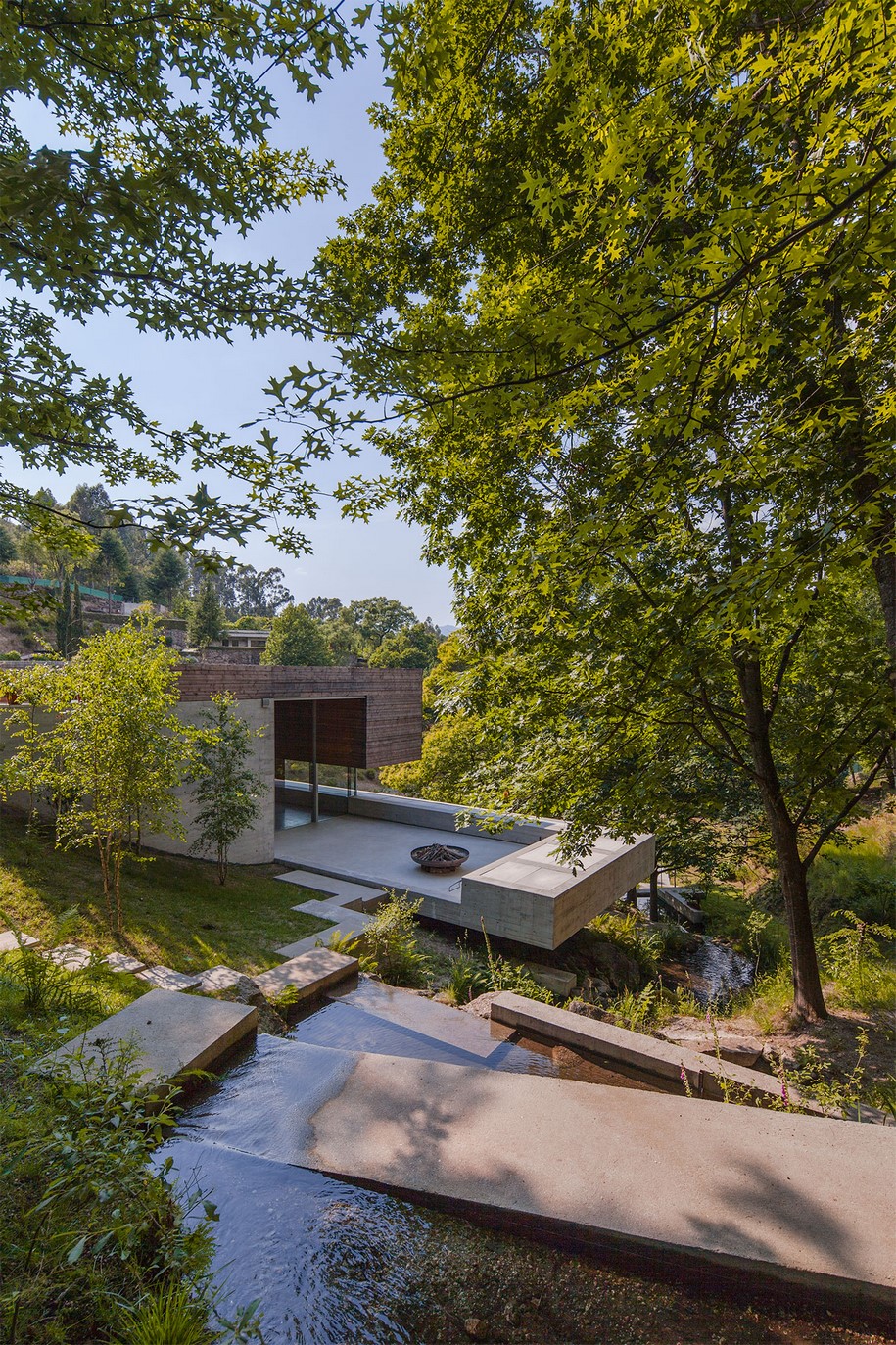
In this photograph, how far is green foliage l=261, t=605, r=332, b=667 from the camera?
38.1 m

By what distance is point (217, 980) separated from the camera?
4.72 metres

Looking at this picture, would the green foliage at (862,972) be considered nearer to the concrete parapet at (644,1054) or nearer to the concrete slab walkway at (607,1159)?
the concrete parapet at (644,1054)

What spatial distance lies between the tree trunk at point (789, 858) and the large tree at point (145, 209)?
168 inches

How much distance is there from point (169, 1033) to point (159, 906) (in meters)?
4.35

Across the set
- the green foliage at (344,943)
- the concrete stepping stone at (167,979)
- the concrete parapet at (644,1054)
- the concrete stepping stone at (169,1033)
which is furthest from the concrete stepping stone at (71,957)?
the concrete parapet at (644,1054)

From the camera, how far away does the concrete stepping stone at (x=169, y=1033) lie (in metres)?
3.06

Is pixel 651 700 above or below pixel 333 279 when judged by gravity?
below

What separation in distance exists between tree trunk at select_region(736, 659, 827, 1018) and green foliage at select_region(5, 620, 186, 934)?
19.4 feet

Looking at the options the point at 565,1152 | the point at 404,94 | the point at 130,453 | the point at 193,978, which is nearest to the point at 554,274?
the point at 404,94

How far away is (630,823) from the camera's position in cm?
531

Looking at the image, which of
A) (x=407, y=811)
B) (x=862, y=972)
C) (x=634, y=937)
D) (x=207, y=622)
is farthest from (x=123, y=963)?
(x=207, y=622)

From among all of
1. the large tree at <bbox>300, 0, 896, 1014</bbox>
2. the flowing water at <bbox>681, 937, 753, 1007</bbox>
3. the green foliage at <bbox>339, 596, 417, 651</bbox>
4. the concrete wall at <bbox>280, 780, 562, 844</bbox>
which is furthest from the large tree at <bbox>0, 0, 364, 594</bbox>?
the green foliage at <bbox>339, 596, 417, 651</bbox>

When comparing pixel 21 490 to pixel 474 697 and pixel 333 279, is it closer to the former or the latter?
pixel 333 279

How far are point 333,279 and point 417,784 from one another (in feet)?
61.8
